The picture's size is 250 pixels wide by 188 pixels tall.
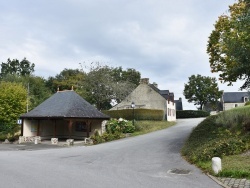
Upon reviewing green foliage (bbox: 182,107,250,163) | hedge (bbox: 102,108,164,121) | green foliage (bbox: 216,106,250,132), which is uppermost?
hedge (bbox: 102,108,164,121)

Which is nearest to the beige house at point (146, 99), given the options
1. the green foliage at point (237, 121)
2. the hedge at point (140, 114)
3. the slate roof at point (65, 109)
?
the hedge at point (140, 114)

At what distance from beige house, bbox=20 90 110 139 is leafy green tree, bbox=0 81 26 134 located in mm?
6202

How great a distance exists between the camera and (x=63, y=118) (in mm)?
26047

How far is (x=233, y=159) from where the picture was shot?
12.1 metres

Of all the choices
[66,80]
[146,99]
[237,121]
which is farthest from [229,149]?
[66,80]

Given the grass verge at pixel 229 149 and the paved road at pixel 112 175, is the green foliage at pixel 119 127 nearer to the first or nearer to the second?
the grass verge at pixel 229 149

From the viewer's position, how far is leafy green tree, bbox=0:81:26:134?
117 ft

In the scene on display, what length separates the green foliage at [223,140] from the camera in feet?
43.1

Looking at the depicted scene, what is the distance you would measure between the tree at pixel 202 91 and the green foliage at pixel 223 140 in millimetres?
52792

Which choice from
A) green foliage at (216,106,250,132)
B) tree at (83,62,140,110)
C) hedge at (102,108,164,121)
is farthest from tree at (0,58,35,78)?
green foliage at (216,106,250,132)

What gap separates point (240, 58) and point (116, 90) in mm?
32130

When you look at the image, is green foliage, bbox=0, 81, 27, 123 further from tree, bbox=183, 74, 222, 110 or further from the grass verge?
tree, bbox=183, 74, 222, 110

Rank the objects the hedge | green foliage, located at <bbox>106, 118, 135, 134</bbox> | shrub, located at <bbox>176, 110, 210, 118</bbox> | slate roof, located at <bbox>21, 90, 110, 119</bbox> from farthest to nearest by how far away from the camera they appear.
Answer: shrub, located at <bbox>176, 110, 210, 118</bbox> < the hedge < green foliage, located at <bbox>106, 118, 135, 134</bbox> < slate roof, located at <bbox>21, 90, 110, 119</bbox>

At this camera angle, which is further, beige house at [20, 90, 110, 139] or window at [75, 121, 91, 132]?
window at [75, 121, 91, 132]
